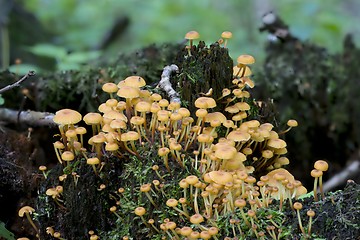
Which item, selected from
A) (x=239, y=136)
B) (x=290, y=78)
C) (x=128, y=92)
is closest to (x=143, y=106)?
(x=128, y=92)

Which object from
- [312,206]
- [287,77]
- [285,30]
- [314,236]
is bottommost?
[314,236]

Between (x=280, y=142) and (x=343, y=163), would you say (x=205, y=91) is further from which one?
(x=343, y=163)

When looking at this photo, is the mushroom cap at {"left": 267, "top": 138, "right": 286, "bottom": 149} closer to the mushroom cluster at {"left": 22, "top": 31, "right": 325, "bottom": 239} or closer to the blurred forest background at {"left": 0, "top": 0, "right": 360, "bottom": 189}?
the mushroom cluster at {"left": 22, "top": 31, "right": 325, "bottom": 239}

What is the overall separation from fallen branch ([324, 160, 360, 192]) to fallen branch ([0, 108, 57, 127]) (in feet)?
9.61

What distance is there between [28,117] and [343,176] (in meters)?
3.23

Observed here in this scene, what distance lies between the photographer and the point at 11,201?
3096 mm

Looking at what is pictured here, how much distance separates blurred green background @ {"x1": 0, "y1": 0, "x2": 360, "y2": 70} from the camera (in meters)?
10.7

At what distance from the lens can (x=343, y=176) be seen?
16.0 ft

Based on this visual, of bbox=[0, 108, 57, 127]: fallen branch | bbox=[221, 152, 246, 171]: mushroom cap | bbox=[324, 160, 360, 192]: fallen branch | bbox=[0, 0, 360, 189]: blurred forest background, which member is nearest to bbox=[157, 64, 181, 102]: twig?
bbox=[221, 152, 246, 171]: mushroom cap

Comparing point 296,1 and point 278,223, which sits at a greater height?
point 296,1

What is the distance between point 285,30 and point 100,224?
11.6ft

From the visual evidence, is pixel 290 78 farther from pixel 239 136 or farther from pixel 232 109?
pixel 239 136

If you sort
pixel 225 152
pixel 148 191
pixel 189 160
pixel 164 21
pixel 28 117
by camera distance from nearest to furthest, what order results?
pixel 225 152 → pixel 148 191 → pixel 189 160 → pixel 28 117 → pixel 164 21

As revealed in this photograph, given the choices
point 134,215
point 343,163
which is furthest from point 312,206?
point 343,163
